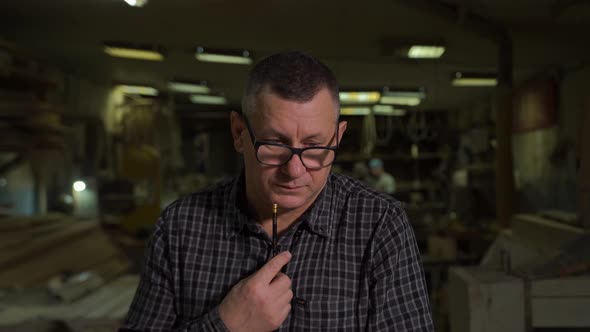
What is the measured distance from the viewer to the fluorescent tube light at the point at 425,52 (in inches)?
86.4

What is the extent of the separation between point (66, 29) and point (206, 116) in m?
0.96

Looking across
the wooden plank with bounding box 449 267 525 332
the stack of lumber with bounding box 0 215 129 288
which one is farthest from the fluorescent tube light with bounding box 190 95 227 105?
the stack of lumber with bounding box 0 215 129 288

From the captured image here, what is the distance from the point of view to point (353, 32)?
2.28 metres

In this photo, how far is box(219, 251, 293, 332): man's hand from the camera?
1.26 m

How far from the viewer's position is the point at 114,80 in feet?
11.3

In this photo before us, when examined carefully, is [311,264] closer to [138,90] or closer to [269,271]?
[269,271]

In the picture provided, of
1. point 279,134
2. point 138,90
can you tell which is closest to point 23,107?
point 138,90

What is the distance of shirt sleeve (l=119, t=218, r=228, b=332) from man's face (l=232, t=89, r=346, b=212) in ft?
1.33

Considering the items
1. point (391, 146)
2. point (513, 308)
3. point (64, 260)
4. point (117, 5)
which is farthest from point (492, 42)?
point (64, 260)

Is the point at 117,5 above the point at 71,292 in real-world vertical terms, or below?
above

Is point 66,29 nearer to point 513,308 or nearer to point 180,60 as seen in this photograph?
point 180,60

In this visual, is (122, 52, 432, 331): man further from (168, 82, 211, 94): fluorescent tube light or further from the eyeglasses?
(168, 82, 211, 94): fluorescent tube light

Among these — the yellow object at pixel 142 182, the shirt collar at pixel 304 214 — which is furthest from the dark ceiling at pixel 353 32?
the yellow object at pixel 142 182

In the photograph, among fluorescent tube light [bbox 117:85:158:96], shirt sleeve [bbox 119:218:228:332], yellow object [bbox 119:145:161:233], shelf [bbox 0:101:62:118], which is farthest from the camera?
yellow object [bbox 119:145:161:233]
